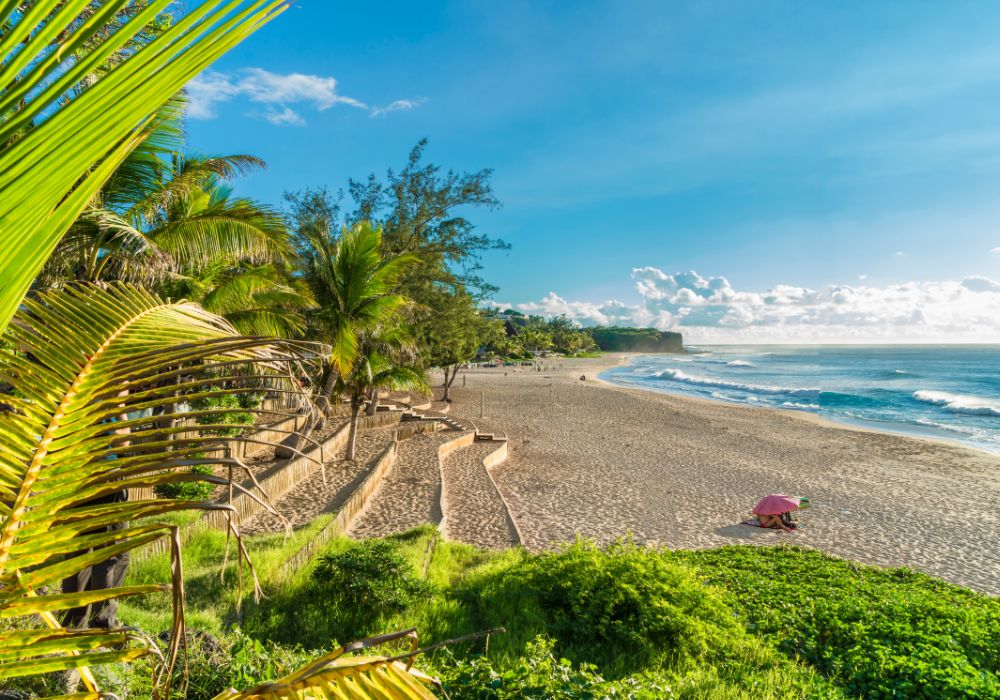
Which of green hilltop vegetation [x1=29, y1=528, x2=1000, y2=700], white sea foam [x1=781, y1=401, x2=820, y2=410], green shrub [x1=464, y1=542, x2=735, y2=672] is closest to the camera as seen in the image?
green hilltop vegetation [x1=29, y1=528, x2=1000, y2=700]

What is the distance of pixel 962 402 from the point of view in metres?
36.9

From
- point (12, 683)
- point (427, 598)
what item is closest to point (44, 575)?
point (12, 683)

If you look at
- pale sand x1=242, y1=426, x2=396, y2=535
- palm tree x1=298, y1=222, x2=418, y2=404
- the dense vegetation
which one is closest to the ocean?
pale sand x1=242, y1=426, x2=396, y2=535

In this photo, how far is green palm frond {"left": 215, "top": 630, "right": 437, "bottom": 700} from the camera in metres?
0.94

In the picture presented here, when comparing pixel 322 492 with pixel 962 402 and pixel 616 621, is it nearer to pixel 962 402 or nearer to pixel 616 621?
pixel 616 621

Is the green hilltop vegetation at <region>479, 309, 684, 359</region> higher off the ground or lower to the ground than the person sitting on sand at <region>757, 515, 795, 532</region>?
higher

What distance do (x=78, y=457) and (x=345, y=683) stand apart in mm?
769

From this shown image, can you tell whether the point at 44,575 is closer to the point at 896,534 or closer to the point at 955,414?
the point at 896,534

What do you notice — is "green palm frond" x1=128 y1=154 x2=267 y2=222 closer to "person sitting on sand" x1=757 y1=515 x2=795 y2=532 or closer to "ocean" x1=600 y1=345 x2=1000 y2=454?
"person sitting on sand" x1=757 y1=515 x2=795 y2=532

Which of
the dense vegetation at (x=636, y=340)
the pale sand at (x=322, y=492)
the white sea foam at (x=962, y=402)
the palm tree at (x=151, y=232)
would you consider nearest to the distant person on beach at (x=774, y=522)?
the pale sand at (x=322, y=492)


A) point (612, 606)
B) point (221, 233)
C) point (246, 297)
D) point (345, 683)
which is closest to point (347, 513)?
point (246, 297)

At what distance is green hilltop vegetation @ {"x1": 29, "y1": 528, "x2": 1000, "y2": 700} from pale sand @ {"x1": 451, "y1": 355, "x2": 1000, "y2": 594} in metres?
3.67

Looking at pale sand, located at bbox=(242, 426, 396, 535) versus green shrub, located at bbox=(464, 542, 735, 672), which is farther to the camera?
pale sand, located at bbox=(242, 426, 396, 535)

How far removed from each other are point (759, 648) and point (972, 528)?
1097cm
